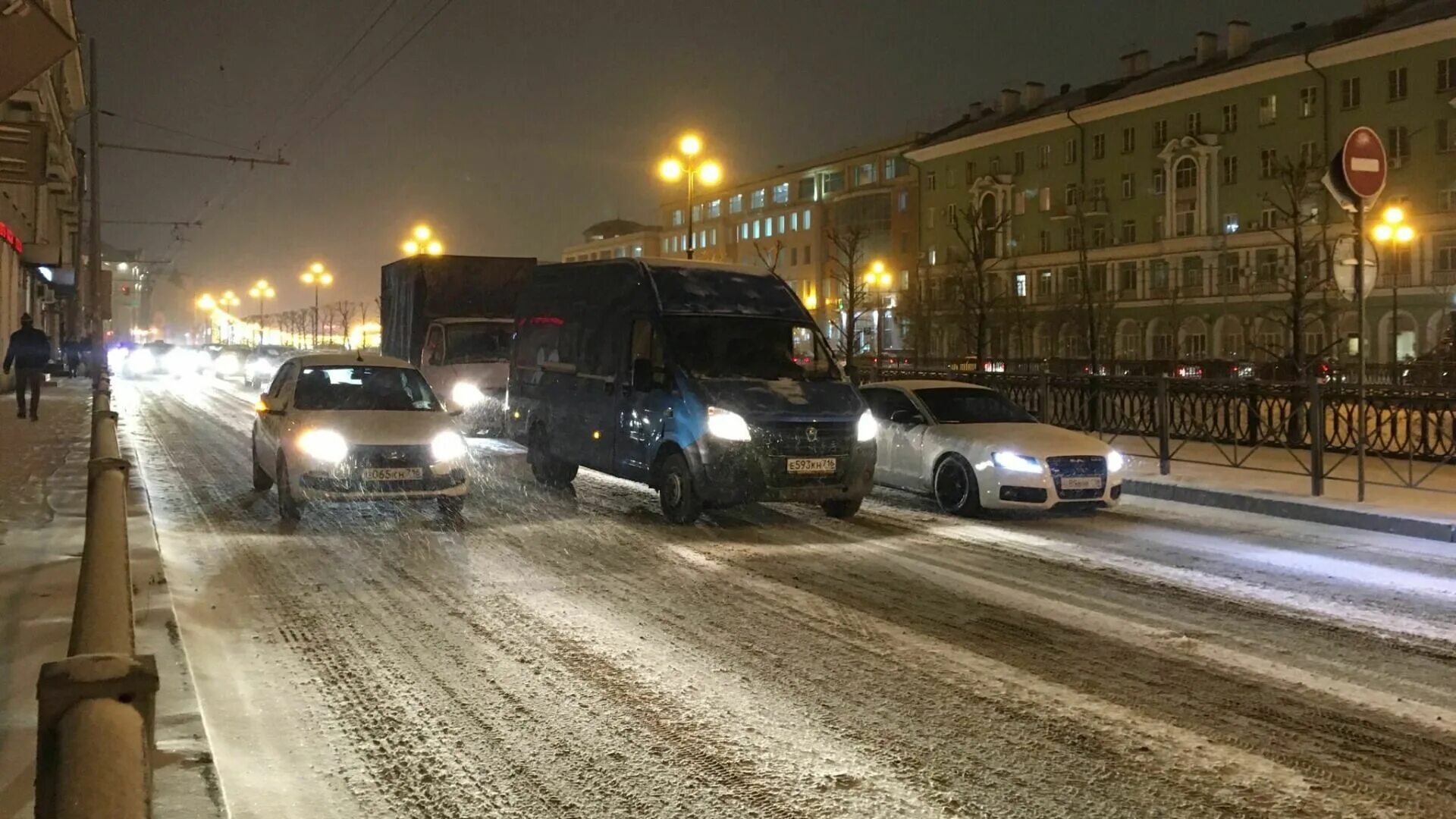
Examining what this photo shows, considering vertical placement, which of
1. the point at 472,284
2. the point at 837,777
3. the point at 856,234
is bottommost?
the point at 837,777

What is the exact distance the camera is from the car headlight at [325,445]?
1063 cm

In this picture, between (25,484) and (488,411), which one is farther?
(488,411)

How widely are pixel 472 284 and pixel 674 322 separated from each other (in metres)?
10.1

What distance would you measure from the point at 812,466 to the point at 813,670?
504 cm

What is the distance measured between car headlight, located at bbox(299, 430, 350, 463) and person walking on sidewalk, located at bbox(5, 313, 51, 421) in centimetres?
1279

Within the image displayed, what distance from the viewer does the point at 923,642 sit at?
6707 mm

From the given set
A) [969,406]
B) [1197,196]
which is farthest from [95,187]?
[1197,196]

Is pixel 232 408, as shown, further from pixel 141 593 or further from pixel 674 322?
pixel 141 593

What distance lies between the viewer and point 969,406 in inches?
527

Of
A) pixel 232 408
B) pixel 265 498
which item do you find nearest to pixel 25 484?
pixel 265 498

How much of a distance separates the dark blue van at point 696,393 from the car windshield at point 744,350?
0.01 meters

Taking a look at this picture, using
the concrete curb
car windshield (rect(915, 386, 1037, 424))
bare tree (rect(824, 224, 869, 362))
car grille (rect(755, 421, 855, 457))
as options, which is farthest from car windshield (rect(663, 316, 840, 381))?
bare tree (rect(824, 224, 869, 362))

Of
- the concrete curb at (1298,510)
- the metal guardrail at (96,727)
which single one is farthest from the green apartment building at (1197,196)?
the metal guardrail at (96,727)

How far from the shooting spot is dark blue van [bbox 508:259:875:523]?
10.9 meters
